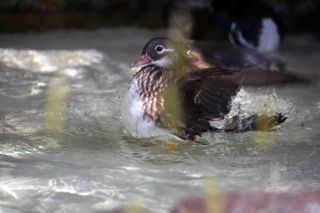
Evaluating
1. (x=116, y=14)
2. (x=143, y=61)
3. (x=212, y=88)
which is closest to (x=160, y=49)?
(x=143, y=61)

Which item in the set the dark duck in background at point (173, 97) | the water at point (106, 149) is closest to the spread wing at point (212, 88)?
the dark duck in background at point (173, 97)

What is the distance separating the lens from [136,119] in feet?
12.1

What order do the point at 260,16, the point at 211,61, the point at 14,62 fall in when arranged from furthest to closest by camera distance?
the point at 260,16, the point at 14,62, the point at 211,61

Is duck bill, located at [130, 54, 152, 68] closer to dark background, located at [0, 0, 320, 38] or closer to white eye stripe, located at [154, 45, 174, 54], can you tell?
white eye stripe, located at [154, 45, 174, 54]

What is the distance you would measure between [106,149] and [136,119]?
0.69 feet

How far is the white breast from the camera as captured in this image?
3.69 meters

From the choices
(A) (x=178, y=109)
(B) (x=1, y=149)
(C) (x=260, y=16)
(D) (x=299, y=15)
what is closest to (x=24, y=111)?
(B) (x=1, y=149)

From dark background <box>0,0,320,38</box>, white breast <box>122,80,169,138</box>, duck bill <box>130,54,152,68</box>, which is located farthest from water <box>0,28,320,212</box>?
dark background <box>0,0,320,38</box>

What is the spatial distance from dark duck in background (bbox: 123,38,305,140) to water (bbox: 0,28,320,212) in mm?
98

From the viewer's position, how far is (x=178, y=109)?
3678mm

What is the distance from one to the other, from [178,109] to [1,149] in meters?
0.87

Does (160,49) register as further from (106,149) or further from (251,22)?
(251,22)

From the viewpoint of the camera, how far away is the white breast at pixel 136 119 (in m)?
3.69

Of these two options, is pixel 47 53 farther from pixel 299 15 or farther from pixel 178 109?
pixel 299 15
